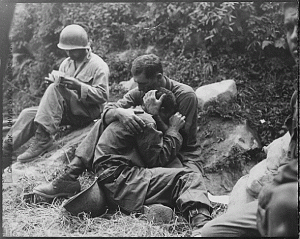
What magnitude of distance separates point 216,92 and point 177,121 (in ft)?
2.20

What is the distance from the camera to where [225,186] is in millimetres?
5699

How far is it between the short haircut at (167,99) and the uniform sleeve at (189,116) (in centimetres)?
7

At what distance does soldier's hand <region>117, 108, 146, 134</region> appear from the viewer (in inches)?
207

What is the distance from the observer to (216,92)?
5.87m

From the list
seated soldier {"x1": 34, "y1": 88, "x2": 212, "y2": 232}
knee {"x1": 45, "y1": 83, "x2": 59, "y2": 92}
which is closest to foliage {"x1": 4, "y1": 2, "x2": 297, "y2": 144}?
knee {"x1": 45, "y1": 83, "x2": 59, "y2": 92}

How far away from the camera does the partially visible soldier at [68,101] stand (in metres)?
5.78

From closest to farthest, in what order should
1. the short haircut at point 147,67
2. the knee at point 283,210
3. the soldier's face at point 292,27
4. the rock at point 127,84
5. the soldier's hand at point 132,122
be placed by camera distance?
the knee at point 283,210 → the soldier's face at point 292,27 → the soldier's hand at point 132,122 → the short haircut at point 147,67 → the rock at point 127,84

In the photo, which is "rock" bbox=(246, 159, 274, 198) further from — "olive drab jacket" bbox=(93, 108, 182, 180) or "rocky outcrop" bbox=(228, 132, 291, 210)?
"olive drab jacket" bbox=(93, 108, 182, 180)

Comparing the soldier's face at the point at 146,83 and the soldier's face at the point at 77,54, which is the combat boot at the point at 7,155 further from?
the soldier's face at the point at 146,83

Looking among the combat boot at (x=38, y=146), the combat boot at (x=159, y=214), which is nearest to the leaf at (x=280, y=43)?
the combat boot at (x=159, y=214)

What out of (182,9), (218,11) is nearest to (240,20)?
(218,11)

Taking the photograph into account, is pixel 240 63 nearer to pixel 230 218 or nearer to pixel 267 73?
pixel 267 73

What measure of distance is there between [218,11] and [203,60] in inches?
23.6

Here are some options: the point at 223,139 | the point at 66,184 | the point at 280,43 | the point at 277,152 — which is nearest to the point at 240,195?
the point at 277,152
